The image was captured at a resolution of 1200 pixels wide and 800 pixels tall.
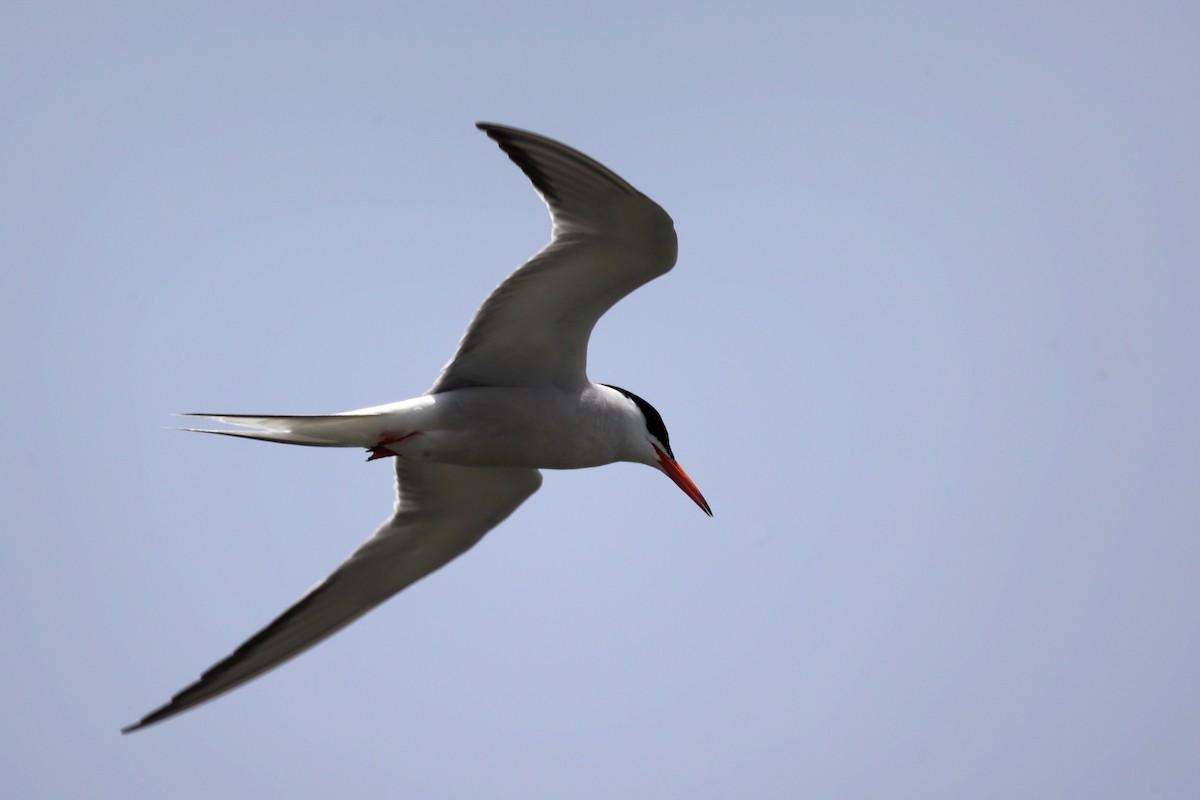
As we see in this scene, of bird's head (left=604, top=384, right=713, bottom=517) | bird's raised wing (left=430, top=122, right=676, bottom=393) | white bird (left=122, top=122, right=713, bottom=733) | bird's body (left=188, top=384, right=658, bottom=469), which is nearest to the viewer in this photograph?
bird's raised wing (left=430, top=122, right=676, bottom=393)

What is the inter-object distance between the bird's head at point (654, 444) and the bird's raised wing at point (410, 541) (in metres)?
0.75

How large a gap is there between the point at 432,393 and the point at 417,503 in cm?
110

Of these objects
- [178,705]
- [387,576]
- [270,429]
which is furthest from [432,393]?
[178,705]

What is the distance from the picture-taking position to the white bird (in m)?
5.26

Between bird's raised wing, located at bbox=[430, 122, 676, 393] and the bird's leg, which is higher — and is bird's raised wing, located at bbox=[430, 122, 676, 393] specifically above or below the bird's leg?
above

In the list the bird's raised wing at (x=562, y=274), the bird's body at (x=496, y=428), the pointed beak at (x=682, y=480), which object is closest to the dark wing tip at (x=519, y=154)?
the bird's raised wing at (x=562, y=274)

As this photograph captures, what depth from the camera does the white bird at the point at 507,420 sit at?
17.3ft

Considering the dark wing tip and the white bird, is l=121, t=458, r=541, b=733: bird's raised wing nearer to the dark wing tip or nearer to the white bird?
the white bird

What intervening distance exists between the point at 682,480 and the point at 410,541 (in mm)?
1689

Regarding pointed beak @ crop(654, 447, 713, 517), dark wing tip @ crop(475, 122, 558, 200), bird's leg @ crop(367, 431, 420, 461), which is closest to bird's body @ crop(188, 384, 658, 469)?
bird's leg @ crop(367, 431, 420, 461)

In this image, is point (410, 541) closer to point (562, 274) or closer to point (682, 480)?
point (682, 480)

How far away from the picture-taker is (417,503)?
6801 millimetres

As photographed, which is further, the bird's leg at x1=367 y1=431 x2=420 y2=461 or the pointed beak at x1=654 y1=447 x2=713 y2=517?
the pointed beak at x1=654 y1=447 x2=713 y2=517

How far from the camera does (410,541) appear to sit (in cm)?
684
